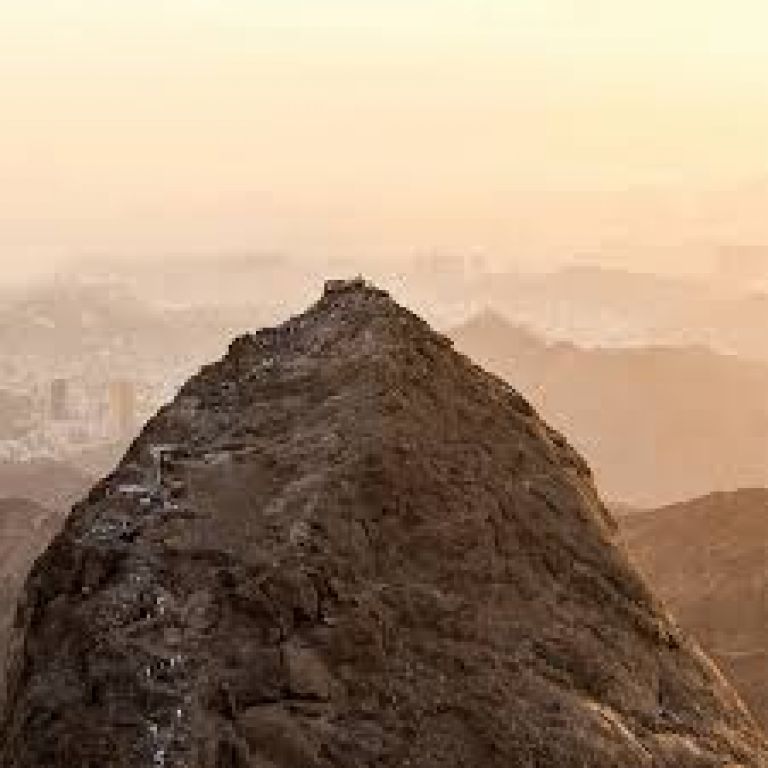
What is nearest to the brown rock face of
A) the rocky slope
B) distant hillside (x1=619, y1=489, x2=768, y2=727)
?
distant hillside (x1=619, y1=489, x2=768, y2=727)

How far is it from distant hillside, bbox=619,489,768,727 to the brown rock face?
95.9 ft

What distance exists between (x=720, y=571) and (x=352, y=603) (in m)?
56.2

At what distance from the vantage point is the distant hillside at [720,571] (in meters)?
53.2

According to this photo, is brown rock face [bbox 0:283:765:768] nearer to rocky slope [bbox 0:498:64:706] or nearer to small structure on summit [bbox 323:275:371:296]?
small structure on summit [bbox 323:275:371:296]

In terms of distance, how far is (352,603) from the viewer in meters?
15.4

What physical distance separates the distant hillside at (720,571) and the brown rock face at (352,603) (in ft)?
95.9

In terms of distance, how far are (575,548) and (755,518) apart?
63.0 m

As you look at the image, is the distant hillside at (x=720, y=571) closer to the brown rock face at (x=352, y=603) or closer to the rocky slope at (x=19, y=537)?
the brown rock face at (x=352, y=603)

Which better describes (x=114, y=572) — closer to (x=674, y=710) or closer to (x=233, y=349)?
(x=233, y=349)

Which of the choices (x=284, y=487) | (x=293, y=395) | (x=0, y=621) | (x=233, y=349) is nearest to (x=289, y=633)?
(x=284, y=487)

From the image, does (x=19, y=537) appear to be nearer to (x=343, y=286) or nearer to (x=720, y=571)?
(x=720, y=571)

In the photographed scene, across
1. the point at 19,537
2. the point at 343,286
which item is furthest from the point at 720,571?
the point at 343,286

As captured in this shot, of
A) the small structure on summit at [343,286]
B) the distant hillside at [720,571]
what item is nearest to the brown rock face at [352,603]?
the small structure on summit at [343,286]

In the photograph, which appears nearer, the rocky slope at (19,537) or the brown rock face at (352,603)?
the brown rock face at (352,603)
